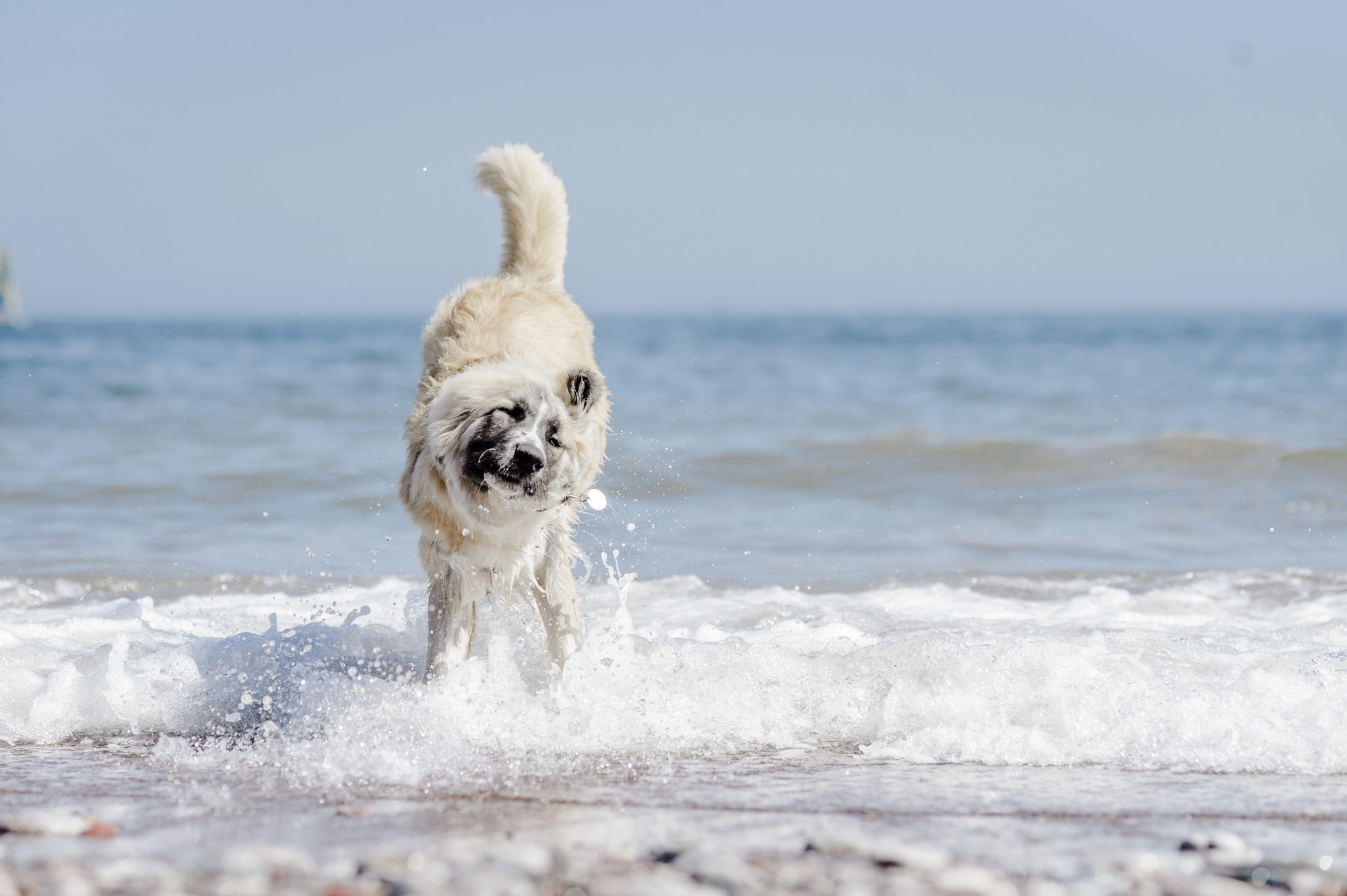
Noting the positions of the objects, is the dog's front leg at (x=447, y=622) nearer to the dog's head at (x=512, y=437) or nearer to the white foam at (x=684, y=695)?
the white foam at (x=684, y=695)

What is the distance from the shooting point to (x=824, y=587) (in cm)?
654

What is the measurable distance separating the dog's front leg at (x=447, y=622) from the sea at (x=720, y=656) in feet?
0.41

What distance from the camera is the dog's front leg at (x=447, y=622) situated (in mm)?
4160

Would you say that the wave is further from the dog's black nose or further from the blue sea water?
the dog's black nose

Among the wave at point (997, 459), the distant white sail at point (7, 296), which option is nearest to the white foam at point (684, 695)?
the wave at point (997, 459)

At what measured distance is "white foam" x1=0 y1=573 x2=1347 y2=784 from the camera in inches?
144

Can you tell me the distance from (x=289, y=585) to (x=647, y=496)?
3.29m

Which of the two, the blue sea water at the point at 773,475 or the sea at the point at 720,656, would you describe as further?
the blue sea water at the point at 773,475

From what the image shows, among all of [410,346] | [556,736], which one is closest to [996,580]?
[556,736]

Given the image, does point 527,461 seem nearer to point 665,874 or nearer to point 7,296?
point 665,874

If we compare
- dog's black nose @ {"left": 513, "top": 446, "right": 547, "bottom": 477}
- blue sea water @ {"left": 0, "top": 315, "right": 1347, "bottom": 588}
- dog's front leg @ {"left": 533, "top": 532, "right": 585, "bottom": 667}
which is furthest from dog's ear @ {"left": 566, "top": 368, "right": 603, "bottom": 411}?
blue sea water @ {"left": 0, "top": 315, "right": 1347, "bottom": 588}

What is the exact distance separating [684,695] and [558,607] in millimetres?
564

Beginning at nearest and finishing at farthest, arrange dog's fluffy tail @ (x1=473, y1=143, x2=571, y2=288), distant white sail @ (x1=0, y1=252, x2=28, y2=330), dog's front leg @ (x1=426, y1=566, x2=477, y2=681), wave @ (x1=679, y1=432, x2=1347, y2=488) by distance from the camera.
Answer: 1. dog's front leg @ (x1=426, y1=566, x2=477, y2=681)
2. dog's fluffy tail @ (x1=473, y1=143, x2=571, y2=288)
3. wave @ (x1=679, y1=432, x2=1347, y2=488)
4. distant white sail @ (x1=0, y1=252, x2=28, y2=330)

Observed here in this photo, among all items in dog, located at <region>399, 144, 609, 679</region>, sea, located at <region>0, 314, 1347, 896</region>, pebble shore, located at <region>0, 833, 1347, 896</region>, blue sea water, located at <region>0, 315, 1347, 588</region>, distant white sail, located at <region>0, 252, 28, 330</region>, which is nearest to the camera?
pebble shore, located at <region>0, 833, 1347, 896</region>
